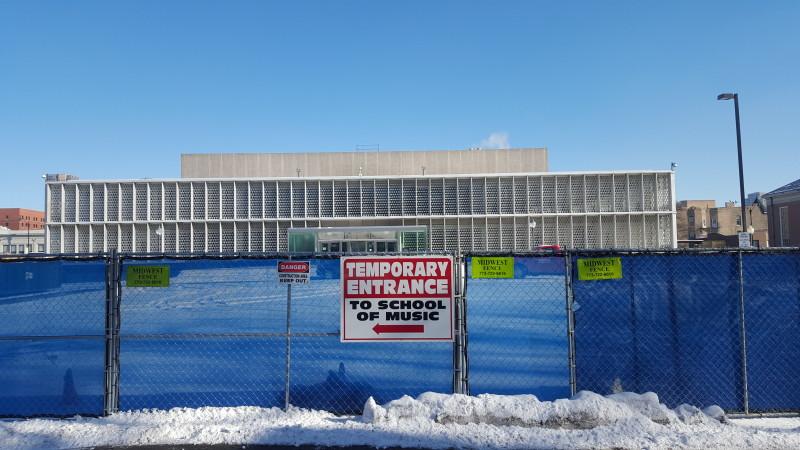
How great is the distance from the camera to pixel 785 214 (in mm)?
33781

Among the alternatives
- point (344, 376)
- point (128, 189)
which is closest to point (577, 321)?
point (344, 376)

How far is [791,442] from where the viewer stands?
5387 millimetres

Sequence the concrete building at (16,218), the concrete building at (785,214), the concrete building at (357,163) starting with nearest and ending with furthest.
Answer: the concrete building at (785,214) → the concrete building at (357,163) → the concrete building at (16,218)

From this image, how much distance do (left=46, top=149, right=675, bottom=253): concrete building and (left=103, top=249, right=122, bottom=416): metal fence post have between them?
3379cm

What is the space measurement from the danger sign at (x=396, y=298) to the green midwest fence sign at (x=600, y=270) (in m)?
1.52

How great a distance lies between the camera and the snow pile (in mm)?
5824

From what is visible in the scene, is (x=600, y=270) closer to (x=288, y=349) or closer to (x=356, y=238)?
(x=288, y=349)

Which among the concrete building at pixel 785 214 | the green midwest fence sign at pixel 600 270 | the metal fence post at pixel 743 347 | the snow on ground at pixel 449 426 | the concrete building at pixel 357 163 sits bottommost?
the snow on ground at pixel 449 426

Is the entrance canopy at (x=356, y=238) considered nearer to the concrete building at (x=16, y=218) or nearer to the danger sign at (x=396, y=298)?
the danger sign at (x=396, y=298)

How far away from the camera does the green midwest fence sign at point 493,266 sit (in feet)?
21.0

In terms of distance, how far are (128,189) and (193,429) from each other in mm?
38929

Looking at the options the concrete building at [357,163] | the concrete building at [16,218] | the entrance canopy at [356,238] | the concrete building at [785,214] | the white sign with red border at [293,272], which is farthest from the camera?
the concrete building at [16,218]

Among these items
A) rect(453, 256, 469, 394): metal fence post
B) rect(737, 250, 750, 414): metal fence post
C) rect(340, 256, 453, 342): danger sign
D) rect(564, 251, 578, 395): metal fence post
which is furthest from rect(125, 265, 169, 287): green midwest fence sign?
rect(737, 250, 750, 414): metal fence post

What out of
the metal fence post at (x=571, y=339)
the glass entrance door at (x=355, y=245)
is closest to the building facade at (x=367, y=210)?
the glass entrance door at (x=355, y=245)
